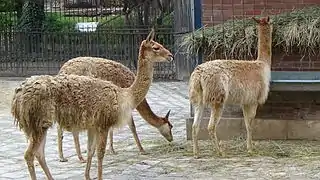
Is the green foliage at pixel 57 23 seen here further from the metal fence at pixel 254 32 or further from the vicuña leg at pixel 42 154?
the vicuña leg at pixel 42 154

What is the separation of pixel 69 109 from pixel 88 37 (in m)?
11.2

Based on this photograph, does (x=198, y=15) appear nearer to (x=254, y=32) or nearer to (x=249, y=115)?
(x=254, y=32)

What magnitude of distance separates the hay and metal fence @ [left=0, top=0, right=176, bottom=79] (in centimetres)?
776

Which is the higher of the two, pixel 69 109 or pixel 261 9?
pixel 261 9

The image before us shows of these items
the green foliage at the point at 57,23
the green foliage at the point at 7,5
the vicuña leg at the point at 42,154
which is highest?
the green foliage at the point at 7,5

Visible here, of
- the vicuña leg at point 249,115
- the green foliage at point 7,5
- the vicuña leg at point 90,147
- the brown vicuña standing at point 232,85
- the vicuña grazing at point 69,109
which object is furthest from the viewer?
the green foliage at point 7,5

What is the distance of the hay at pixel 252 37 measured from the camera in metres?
9.11

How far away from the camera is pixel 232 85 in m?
8.53

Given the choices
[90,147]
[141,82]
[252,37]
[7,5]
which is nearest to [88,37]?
[7,5]

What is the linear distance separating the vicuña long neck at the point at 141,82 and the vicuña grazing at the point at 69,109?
6cm

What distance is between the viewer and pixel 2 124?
1160 cm

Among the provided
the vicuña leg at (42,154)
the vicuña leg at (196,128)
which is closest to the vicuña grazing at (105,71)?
the vicuña leg at (196,128)

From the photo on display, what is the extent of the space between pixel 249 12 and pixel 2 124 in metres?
4.43

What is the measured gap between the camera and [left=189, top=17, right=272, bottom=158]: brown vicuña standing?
329 inches
